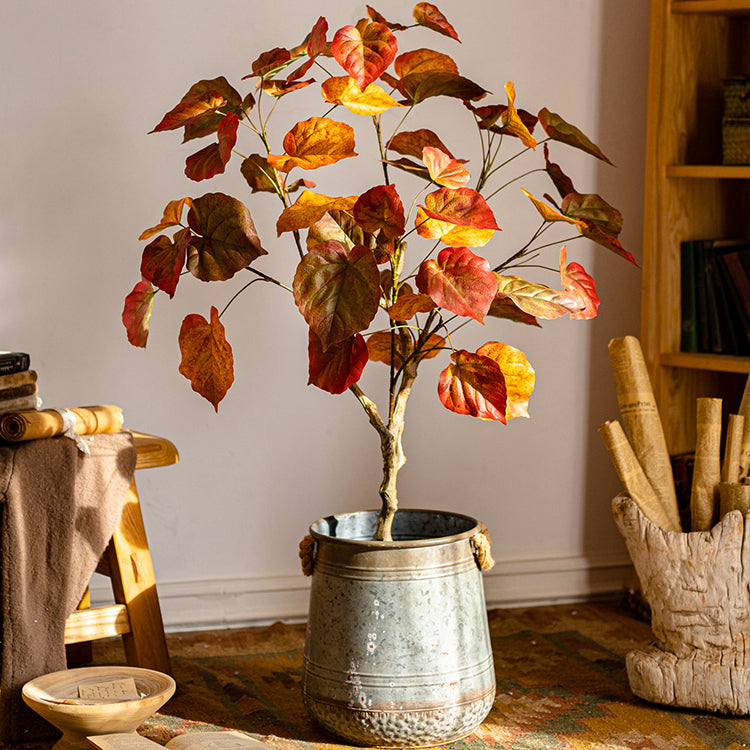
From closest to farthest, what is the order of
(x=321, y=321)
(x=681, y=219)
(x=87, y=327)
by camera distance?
(x=321, y=321) → (x=87, y=327) → (x=681, y=219)

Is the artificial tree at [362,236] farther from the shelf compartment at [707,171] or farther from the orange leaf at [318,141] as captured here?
the shelf compartment at [707,171]

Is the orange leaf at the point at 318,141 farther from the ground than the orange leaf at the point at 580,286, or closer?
farther from the ground

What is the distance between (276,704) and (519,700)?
16.2 inches

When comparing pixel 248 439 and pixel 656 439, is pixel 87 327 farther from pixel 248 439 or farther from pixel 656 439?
pixel 656 439

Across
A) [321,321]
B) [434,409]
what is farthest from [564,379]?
[321,321]

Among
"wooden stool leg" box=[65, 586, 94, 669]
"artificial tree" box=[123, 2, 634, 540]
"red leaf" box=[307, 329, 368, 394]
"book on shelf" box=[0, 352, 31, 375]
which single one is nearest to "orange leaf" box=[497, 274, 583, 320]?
"artificial tree" box=[123, 2, 634, 540]

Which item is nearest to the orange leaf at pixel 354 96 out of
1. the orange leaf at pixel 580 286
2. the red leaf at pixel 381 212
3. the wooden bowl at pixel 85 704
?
the red leaf at pixel 381 212

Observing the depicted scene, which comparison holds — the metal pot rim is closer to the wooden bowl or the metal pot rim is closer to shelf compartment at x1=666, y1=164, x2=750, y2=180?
the wooden bowl

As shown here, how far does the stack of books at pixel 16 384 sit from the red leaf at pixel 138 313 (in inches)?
10.0

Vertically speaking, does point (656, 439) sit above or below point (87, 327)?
below

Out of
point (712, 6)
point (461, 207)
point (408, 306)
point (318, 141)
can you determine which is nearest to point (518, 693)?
point (408, 306)

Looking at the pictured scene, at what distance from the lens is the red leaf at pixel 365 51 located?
1.29m

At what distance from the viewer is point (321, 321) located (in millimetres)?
1259

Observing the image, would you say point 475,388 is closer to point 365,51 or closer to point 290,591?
point 365,51
